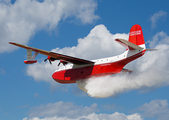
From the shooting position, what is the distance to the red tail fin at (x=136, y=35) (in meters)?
25.2

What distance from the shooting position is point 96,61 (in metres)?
27.6

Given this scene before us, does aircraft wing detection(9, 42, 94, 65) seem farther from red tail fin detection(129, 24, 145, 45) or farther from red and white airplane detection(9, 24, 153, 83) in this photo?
red tail fin detection(129, 24, 145, 45)

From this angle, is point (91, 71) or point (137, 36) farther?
point (91, 71)

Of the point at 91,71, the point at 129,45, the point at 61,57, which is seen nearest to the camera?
the point at 129,45

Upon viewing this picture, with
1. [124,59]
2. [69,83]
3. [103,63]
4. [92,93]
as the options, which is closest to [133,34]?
[124,59]

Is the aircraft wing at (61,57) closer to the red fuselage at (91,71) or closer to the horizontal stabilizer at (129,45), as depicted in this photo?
the red fuselage at (91,71)

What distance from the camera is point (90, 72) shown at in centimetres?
2758

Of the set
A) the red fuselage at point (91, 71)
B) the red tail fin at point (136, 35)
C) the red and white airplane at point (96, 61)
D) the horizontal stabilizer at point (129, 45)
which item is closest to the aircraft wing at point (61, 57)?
the red and white airplane at point (96, 61)

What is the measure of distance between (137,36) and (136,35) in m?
0.18

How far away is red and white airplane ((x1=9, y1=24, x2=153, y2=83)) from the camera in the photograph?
24844 millimetres

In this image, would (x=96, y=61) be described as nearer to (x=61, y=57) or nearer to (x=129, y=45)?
(x=61, y=57)

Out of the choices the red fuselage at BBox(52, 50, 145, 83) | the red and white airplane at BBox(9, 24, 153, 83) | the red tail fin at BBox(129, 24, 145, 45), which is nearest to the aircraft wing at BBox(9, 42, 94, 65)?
the red and white airplane at BBox(9, 24, 153, 83)

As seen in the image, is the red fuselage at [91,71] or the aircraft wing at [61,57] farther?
the red fuselage at [91,71]

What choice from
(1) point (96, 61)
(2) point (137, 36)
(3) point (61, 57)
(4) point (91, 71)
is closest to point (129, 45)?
(2) point (137, 36)
